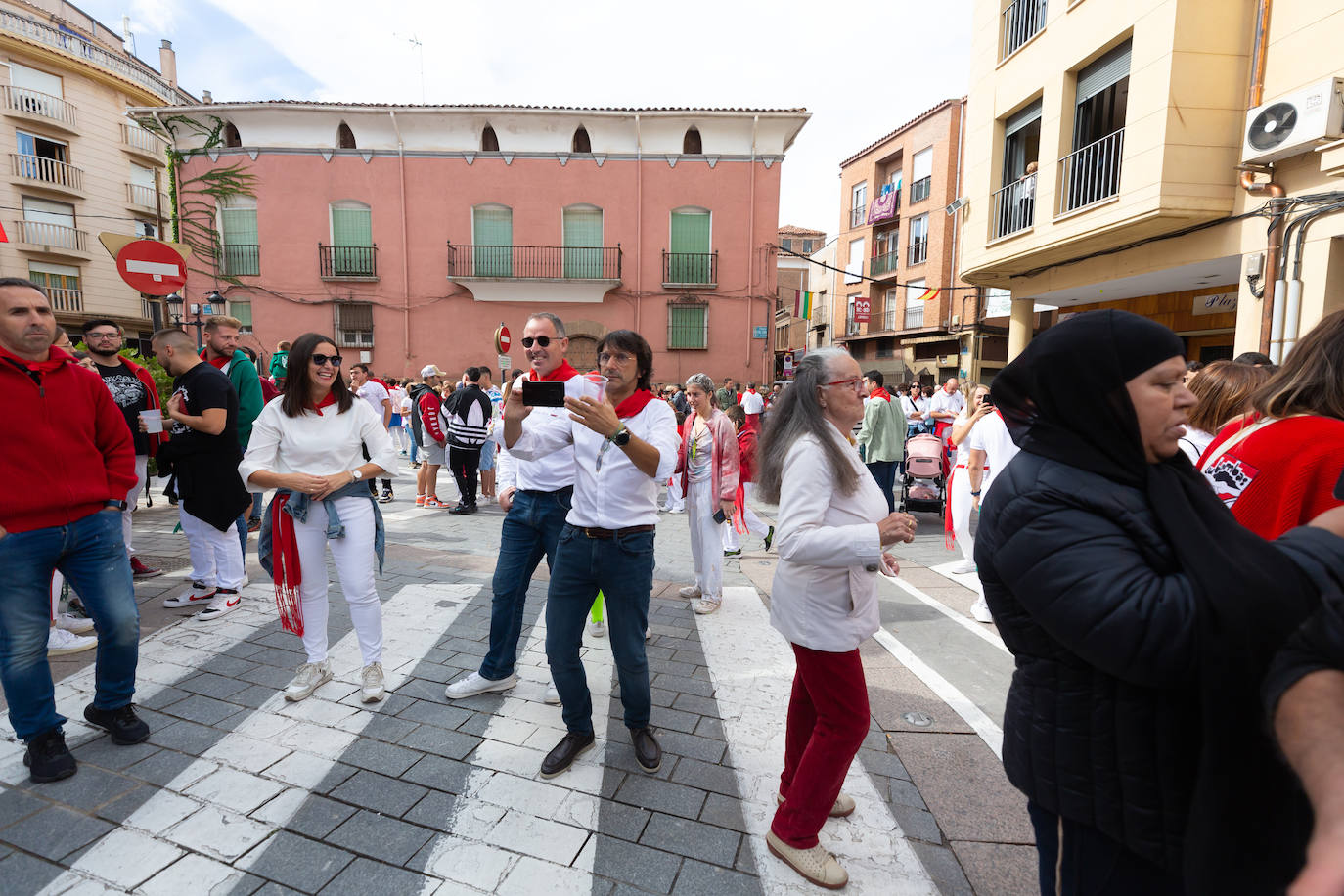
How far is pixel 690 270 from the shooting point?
21.9m

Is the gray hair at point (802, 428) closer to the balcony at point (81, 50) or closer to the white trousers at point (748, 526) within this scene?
the white trousers at point (748, 526)

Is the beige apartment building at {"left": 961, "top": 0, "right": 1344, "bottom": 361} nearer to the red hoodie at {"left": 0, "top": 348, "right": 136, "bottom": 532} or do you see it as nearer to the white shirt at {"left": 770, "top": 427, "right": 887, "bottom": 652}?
the white shirt at {"left": 770, "top": 427, "right": 887, "bottom": 652}

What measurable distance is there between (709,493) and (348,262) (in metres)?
20.5

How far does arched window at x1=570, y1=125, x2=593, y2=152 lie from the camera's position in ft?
70.2

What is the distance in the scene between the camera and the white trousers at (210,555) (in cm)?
496

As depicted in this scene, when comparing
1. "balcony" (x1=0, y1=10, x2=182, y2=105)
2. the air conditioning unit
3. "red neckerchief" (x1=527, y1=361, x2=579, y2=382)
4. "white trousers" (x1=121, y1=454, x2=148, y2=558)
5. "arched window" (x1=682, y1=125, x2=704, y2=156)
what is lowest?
"white trousers" (x1=121, y1=454, x2=148, y2=558)

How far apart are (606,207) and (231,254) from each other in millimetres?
12407

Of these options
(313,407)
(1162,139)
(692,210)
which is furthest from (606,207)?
(313,407)

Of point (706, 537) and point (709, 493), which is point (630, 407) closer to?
point (709, 493)

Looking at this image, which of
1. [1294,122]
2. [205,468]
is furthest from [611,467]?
[1294,122]

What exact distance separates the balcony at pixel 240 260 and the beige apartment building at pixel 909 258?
1985 cm

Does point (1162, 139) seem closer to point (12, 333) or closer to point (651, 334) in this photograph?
point (12, 333)

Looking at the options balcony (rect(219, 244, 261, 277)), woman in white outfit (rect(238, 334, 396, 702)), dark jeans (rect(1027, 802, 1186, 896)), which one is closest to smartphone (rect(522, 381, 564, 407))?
woman in white outfit (rect(238, 334, 396, 702))

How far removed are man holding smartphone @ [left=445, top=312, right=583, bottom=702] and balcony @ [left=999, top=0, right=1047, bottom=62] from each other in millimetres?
12622
